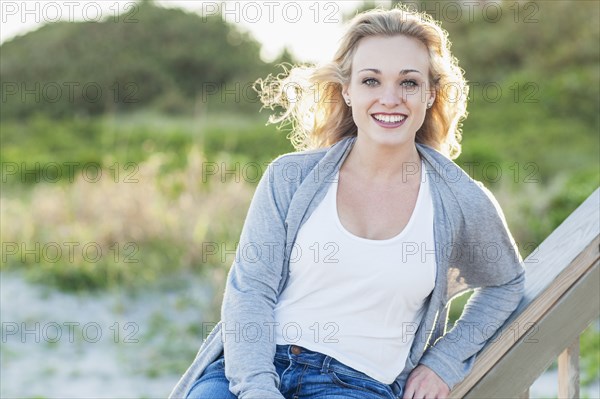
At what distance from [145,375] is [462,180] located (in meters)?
3.54

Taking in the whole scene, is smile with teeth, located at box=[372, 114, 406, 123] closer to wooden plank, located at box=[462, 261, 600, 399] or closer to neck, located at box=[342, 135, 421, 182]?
neck, located at box=[342, 135, 421, 182]

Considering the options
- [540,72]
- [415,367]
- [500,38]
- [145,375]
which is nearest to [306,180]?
[415,367]

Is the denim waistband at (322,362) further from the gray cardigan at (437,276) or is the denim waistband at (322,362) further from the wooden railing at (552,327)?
the wooden railing at (552,327)

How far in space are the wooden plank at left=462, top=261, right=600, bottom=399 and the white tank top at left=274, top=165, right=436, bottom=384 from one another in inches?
10.6

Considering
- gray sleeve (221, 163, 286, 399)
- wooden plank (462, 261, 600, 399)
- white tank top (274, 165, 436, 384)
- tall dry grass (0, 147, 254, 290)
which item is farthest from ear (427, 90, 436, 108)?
tall dry grass (0, 147, 254, 290)

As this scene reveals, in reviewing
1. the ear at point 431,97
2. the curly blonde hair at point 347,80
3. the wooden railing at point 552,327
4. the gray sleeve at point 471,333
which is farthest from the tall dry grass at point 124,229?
the wooden railing at point 552,327

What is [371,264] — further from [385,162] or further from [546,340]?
[546,340]

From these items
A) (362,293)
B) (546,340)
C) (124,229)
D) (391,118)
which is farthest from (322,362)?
(124,229)

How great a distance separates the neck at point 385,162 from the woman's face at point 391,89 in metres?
0.02

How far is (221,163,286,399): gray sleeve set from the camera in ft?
5.79

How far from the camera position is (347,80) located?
2.10m

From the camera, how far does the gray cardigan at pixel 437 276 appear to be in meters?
1.75

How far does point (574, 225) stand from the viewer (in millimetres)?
1680

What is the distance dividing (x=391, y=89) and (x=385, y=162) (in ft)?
0.58
